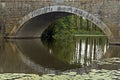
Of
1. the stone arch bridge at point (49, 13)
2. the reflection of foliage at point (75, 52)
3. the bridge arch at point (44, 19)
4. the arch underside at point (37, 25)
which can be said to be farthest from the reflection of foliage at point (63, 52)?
the arch underside at point (37, 25)

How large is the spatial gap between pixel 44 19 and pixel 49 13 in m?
2.38

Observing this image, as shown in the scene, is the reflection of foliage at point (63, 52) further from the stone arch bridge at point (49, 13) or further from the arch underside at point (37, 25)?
the arch underside at point (37, 25)

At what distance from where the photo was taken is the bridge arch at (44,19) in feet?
76.9

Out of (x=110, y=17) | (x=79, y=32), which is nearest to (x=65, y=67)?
(x=110, y=17)

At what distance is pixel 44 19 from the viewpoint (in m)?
28.4

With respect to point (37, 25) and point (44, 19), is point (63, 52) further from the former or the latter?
point (37, 25)

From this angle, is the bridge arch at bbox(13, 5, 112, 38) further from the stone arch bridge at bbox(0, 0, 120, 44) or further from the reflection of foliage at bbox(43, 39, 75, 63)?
the reflection of foliage at bbox(43, 39, 75, 63)

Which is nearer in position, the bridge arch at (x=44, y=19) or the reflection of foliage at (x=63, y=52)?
the reflection of foliage at (x=63, y=52)

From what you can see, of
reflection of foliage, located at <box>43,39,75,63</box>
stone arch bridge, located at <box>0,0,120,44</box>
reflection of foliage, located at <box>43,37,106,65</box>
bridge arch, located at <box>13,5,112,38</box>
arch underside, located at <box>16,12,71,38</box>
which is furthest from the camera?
arch underside, located at <box>16,12,71,38</box>

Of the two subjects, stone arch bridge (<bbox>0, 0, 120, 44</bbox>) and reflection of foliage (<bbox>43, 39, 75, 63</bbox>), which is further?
stone arch bridge (<bbox>0, 0, 120, 44</bbox>)

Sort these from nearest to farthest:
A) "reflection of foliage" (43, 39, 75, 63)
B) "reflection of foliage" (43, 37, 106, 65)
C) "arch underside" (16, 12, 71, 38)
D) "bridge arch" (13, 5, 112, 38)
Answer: "reflection of foliage" (43, 37, 106, 65), "reflection of foliage" (43, 39, 75, 63), "bridge arch" (13, 5, 112, 38), "arch underside" (16, 12, 71, 38)

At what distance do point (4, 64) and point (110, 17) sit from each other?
1109 centimetres

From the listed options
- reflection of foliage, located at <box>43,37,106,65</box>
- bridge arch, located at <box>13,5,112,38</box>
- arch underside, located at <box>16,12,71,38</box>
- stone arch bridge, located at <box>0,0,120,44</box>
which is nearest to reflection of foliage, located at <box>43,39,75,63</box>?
reflection of foliage, located at <box>43,37,106,65</box>

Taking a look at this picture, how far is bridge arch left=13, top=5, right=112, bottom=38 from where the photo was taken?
23430 mm
